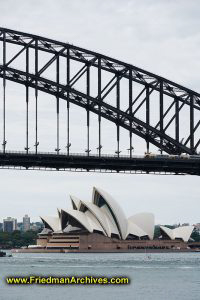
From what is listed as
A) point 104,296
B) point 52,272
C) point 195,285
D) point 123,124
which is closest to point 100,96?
point 123,124

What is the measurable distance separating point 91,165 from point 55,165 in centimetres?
376

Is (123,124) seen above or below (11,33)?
below

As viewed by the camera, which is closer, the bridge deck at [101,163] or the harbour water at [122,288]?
the harbour water at [122,288]

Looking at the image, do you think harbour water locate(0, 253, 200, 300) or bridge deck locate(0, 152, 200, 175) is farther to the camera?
bridge deck locate(0, 152, 200, 175)

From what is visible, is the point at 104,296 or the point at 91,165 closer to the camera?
the point at 104,296

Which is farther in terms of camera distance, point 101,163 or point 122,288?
point 101,163

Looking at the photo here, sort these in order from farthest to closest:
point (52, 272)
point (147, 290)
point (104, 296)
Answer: point (52, 272) → point (147, 290) → point (104, 296)

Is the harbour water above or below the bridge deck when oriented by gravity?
below

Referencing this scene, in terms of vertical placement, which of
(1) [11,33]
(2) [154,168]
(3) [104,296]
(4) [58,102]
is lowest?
(3) [104,296]

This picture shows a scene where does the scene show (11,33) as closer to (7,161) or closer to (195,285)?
(7,161)

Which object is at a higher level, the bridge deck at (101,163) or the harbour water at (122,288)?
the bridge deck at (101,163)

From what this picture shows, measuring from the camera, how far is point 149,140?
11638cm

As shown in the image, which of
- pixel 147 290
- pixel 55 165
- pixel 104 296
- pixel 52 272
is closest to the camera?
pixel 104 296

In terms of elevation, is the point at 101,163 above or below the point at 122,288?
above
